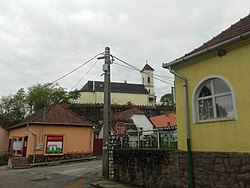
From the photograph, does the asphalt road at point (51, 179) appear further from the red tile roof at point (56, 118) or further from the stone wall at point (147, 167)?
the red tile roof at point (56, 118)

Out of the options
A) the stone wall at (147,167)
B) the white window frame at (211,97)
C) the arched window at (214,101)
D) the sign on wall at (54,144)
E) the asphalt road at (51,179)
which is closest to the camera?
the white window frame at (211,97)

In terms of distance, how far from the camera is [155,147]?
32.0 feet

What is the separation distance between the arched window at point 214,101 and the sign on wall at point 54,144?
16.3 m

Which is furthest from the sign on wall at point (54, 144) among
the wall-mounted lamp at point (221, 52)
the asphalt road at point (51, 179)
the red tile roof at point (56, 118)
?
the wall-mounted lamp at point (221, 52)

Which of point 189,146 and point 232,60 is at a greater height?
point 232,60

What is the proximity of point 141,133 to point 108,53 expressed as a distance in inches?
176

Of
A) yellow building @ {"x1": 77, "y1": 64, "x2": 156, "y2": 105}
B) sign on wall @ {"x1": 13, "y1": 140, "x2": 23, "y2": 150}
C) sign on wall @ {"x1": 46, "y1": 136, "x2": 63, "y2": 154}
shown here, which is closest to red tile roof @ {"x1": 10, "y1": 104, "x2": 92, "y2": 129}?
sign on wall @ {"x1": 46, "y1": 136, "x2": 63, "y2": 154}

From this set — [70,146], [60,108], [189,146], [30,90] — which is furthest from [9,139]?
[189,146]

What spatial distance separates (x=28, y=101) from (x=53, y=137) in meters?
21.0

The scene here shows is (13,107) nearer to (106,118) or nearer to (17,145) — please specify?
(17,145)

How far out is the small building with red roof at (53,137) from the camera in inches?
811

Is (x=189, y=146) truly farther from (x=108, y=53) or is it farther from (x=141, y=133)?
(x=108, y=53)

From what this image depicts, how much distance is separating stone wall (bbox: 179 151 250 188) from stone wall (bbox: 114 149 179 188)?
49 cm

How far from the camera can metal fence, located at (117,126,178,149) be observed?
29.5 ft
